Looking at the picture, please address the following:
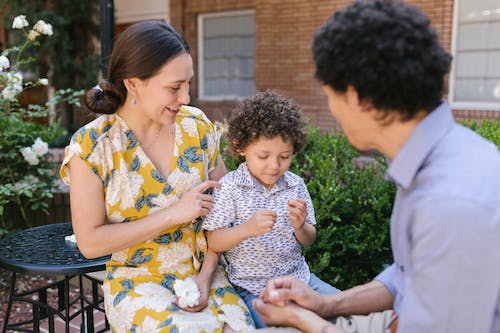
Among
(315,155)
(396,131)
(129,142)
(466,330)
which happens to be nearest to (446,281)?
(466,330)

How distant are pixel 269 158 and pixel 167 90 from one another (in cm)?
49

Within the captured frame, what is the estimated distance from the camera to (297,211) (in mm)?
1797

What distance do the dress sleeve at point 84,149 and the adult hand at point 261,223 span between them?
590 millimetres

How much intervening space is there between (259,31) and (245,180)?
7130mm

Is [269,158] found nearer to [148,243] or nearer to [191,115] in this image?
[191,115]

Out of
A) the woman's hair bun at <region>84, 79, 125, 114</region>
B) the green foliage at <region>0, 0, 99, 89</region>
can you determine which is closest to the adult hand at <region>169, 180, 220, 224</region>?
the woman's hair bun at <region>84, 79, 125, 114</region>

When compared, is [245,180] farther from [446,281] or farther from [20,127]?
[20,127]

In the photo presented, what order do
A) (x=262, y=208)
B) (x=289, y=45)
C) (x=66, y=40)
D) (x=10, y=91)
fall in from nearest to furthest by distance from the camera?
(x=262, y=208) → (x=10, y=91) → (x=289, y=45) → (x=66, y=40)

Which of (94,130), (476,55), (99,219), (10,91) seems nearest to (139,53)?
(94,130)

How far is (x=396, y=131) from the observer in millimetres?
1274

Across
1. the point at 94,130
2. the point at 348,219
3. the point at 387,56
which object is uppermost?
the point at 387,56

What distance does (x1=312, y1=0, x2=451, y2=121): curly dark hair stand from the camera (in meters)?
1.16

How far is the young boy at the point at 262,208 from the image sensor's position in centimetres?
191

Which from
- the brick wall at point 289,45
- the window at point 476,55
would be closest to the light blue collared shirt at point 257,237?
the brick wall at point 289,45
